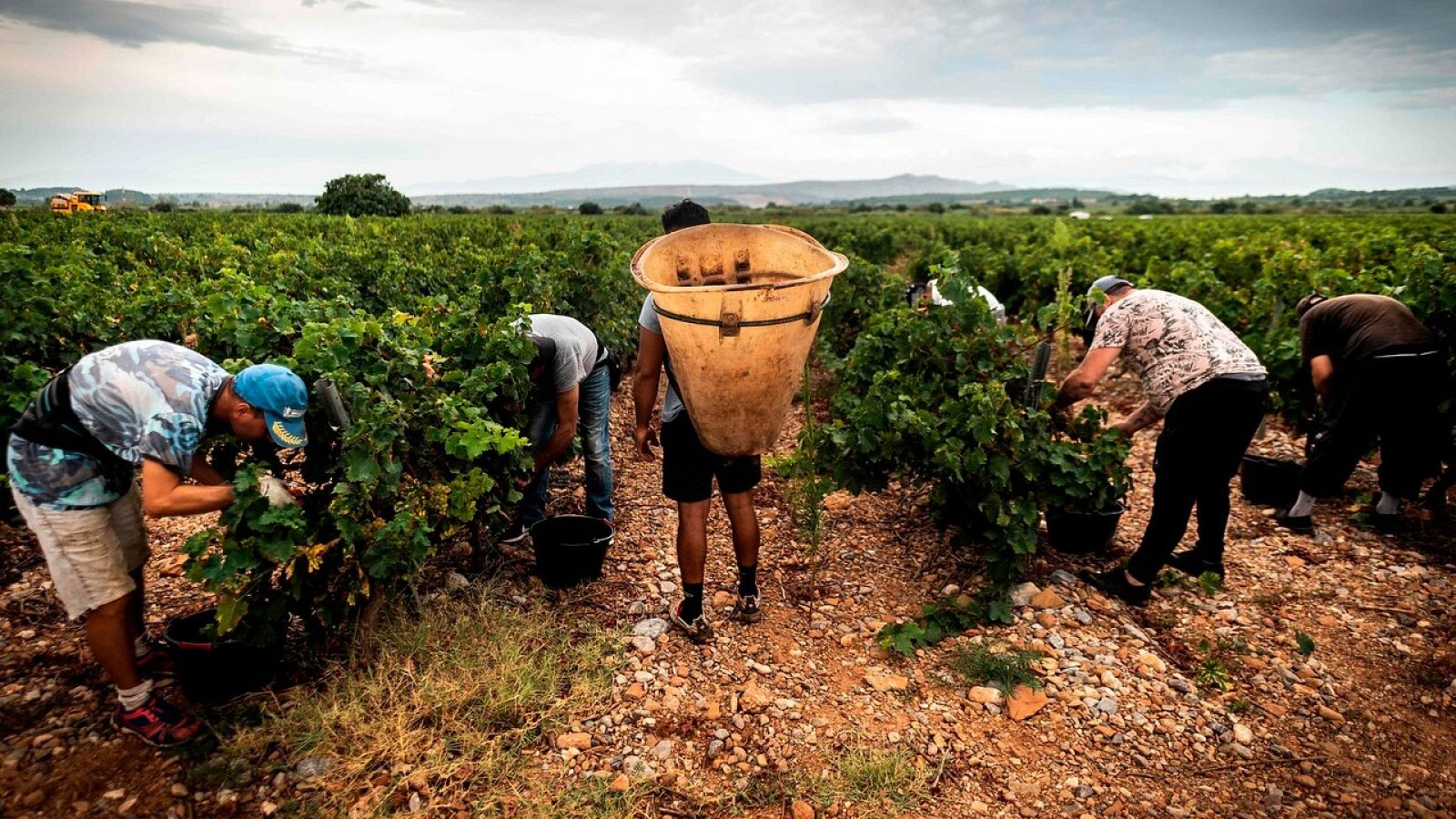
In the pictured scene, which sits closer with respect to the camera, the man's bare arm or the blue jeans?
the man's bare arm

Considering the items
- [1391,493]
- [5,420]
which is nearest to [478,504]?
[5,420]

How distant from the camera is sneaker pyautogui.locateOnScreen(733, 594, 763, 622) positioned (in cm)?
392

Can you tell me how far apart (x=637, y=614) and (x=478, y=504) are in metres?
1.07

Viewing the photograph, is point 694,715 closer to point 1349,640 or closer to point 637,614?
point 637,614

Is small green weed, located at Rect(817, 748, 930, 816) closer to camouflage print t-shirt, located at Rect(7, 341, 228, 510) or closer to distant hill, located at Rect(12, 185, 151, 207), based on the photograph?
camouflage print t-shirt, located at Rect(7, 341, 228, 510)

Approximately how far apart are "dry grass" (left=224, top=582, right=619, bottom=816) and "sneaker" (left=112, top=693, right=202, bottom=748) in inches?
8.2

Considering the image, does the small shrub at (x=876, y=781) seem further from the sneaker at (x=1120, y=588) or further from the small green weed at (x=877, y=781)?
the sneaker at (x=1120, y=588)

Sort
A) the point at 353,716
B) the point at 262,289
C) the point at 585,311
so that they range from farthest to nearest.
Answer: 1. the point at 585,311
2. the point at 262,289
3. the point at 353,716

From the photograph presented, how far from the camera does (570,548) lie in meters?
4.02

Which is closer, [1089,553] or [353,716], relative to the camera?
[353,716]

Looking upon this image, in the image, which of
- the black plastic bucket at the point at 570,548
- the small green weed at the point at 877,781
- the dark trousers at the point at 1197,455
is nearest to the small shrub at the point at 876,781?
the small green weed at the point at 877,781

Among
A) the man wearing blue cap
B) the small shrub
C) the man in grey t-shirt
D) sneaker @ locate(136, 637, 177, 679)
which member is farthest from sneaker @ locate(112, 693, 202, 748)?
the small shrub

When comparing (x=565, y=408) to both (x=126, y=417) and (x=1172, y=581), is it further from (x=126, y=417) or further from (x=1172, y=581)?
(x=1172, y=581)

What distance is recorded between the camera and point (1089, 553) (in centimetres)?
483
